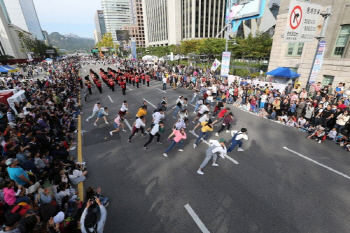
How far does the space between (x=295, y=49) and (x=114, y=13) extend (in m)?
176

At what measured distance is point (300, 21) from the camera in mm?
9211

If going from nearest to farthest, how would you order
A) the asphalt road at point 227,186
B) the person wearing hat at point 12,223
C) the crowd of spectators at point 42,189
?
the person wearing hat at point 12,223
the crowd of spectators at point 42,189
the asphalt road at point 227,186

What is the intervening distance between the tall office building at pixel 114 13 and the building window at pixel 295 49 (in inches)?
6286

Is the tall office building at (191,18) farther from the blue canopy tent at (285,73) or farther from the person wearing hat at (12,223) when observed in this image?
the person wearing hat at (12,223)

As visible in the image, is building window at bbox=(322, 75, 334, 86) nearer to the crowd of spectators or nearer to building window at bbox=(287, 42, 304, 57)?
building window at bbox=(287, 42, 304, 57)

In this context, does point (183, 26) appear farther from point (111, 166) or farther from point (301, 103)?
point (111, 166)

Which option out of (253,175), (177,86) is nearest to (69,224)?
(253,175)

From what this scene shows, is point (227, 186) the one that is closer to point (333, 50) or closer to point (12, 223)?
point (12, 223)

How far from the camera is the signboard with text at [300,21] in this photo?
8870 millimetres

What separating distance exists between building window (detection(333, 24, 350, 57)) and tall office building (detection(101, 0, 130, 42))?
6441 inches

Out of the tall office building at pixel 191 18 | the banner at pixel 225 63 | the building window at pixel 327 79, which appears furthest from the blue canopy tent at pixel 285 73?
the tall office building at pixel 191 18

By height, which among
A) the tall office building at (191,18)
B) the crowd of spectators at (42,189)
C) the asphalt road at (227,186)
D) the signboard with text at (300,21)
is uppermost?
the tall office building at (191,18)

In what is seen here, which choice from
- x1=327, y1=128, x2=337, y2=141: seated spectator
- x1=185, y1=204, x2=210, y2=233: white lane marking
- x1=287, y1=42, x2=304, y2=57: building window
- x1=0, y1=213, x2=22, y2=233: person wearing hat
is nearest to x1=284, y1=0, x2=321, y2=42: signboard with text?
x1=327, y1=128, x2=337, y2=141: seated spectator

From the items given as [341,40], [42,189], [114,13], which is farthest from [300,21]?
[114,13]
